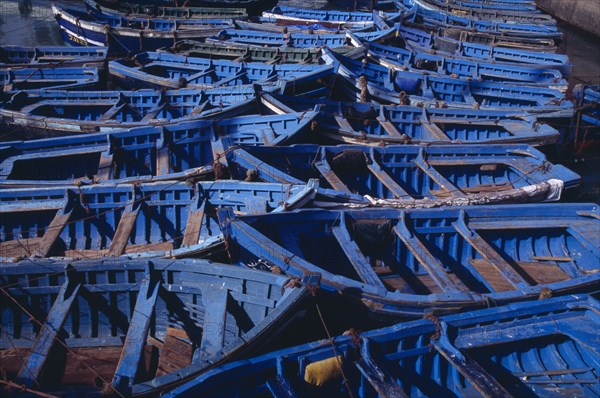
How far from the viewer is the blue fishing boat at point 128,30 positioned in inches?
786

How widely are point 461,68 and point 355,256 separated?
11.9 meters

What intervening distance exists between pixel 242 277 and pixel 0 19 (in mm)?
32557

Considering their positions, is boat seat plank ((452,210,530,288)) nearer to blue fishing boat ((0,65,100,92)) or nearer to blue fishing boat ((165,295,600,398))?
blue fishing boat ((165,295,600,398))

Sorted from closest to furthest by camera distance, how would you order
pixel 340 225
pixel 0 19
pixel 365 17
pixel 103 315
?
pixel 103 315, pixel 340 225, pixel 365 17, pixel 0 19

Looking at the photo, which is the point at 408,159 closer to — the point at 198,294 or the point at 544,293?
the point at 544,293

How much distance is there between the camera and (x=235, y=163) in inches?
418

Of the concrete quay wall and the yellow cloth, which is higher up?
the concrete quay wall

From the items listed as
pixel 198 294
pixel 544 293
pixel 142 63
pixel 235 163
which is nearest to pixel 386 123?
pixel 235 163

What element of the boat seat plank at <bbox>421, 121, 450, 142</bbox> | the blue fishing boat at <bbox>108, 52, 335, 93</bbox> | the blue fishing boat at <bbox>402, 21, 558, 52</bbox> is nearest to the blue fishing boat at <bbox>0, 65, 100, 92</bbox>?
the blue fishing boat at <bbox>108, 52, 335, 93</bbox>

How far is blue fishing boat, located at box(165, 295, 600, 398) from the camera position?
622cm

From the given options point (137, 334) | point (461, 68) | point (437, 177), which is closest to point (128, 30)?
point (461, 68)

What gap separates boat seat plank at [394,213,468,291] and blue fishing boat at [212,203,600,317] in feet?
0.05

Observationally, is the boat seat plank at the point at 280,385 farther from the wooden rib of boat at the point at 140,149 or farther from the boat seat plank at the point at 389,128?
the boat seat plank at the point at 389,128

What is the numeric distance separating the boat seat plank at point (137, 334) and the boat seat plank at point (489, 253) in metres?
5.21
